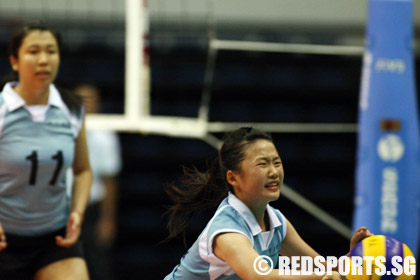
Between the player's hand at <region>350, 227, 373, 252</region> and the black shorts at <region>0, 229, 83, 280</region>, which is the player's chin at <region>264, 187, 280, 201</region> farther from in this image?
the black shorts at <region>0, 229, 83, 280</region>

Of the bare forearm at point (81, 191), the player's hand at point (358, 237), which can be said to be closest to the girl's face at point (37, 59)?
the bare forearm at point (81, 191)

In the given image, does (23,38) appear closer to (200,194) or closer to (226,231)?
(200,194)

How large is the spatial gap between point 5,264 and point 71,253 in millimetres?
238

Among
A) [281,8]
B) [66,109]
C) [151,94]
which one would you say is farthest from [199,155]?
[66,109]

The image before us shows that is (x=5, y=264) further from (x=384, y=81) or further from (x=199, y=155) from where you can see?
(x=199, y=155)

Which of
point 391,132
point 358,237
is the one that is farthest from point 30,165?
point 391,132

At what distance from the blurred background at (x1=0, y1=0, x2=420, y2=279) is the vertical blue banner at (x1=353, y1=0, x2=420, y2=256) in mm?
1976

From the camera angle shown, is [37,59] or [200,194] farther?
[37,59]

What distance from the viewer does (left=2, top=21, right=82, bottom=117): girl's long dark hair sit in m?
2.91

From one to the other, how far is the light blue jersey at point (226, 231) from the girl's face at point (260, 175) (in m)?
0.06

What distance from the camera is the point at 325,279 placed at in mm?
2105

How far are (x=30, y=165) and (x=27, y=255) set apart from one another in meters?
0.33

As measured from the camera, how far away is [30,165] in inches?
112

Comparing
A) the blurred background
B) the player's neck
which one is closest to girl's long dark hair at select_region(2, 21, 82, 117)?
the player's neck
